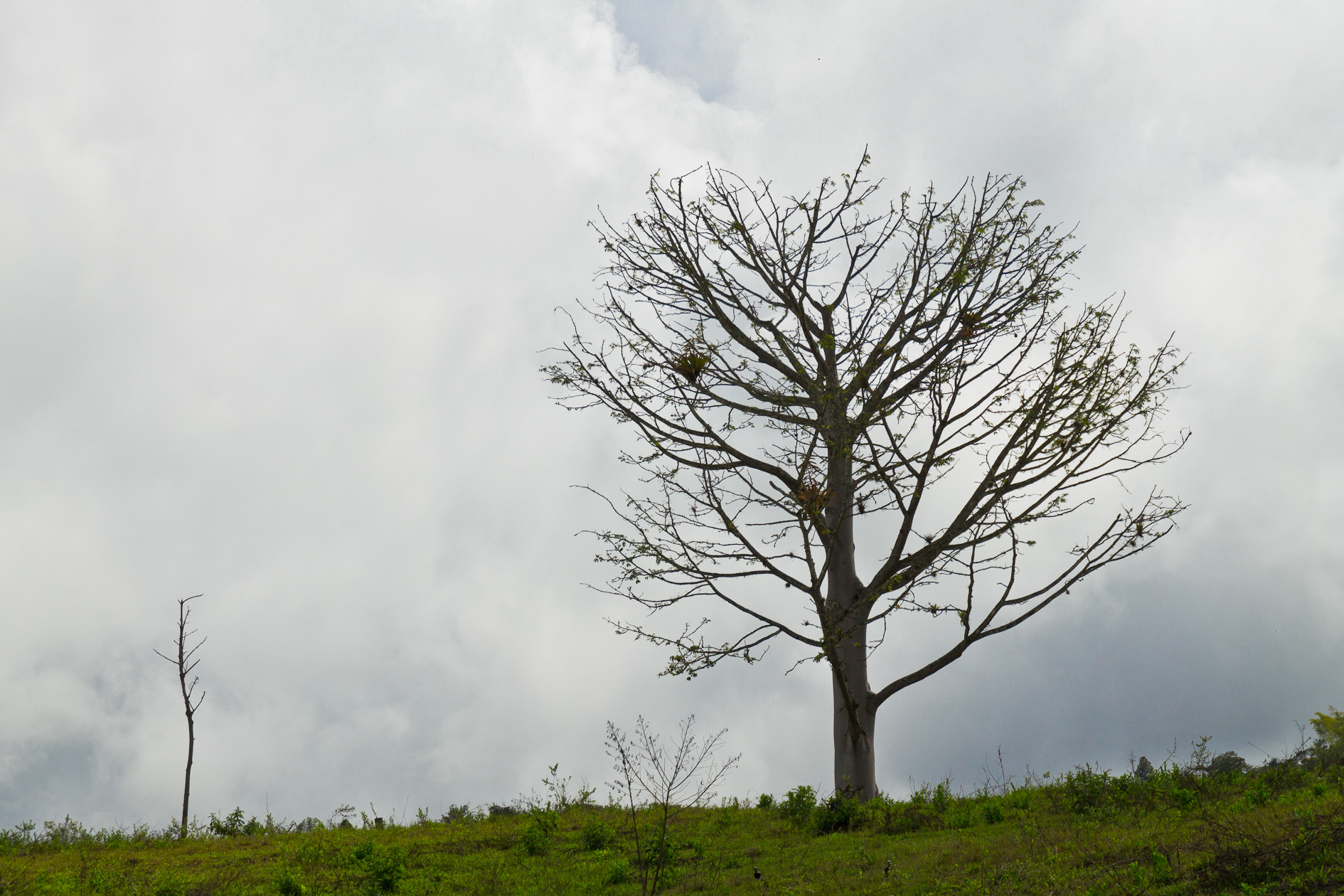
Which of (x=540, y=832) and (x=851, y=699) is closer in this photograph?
(x=540, y=832)

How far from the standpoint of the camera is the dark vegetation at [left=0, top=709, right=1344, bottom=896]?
7.03 m

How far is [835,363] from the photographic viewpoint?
12594 millimetres

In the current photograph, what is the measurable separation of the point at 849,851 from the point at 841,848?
354mm

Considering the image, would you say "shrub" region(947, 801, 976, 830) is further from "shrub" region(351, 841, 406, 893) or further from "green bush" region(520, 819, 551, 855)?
"shrub" region(351, 841, 406, 893)

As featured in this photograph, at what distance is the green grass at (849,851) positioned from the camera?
695 cm

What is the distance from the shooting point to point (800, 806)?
11555 millimetres

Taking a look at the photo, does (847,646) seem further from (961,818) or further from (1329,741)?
(1329,741)

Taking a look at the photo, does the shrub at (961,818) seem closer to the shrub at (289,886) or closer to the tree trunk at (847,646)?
the tree trunk at (847,646)

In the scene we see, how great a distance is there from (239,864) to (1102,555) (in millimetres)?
11043

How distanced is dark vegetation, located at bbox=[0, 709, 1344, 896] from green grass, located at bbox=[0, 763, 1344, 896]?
27mm

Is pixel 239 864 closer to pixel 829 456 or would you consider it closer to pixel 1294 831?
pixel 829 456

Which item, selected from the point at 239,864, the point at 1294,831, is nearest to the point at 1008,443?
the point at 1294,831

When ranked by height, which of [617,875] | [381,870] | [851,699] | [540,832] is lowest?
[617,875]

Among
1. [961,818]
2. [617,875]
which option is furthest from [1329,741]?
[617,875]
